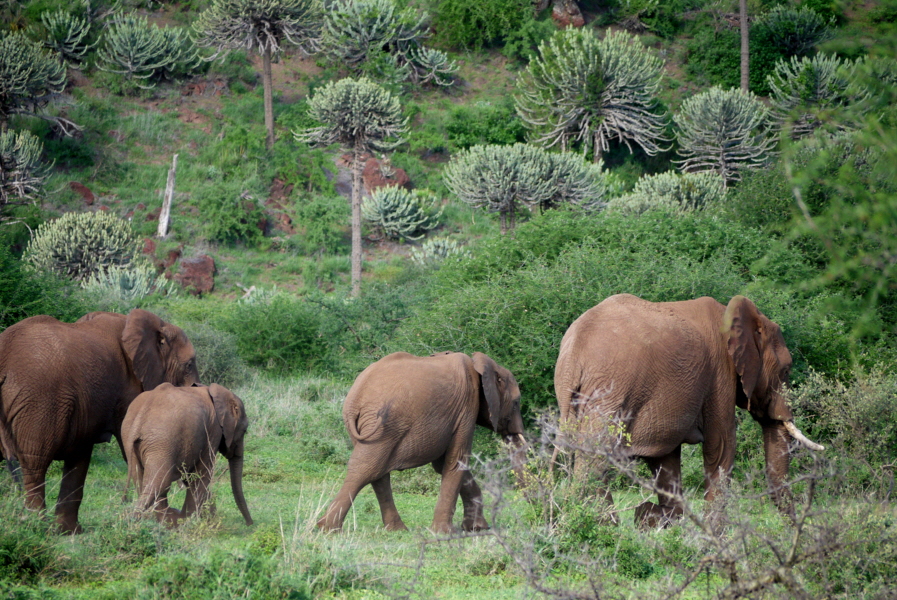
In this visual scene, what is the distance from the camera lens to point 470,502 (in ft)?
29.9

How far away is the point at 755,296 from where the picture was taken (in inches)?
506

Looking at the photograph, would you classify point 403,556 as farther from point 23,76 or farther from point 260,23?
point 260,23

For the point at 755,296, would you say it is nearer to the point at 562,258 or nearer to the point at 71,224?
the point at 562,258

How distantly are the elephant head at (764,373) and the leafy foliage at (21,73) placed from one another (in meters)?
34.2

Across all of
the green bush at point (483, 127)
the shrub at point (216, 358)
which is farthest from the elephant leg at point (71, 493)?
the green bush at point (483, 127)

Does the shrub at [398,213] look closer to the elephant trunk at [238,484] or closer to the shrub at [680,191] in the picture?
the shrub at [680,191]

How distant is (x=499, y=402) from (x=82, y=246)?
80.7ft

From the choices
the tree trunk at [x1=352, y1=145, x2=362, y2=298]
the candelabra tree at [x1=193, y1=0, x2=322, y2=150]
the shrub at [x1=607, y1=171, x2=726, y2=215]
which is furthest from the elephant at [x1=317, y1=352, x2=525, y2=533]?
the candelabra tree at [x1=193, y1=0, x2=322, y2=150]

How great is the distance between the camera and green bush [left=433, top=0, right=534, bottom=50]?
51438mm

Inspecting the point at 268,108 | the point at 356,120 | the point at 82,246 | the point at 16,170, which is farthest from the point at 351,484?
the point at 268,108

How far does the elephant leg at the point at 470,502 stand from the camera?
8819 mm

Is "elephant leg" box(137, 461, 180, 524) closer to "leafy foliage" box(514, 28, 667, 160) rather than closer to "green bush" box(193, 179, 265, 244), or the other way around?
"green bush" box(193, 179, 265, 244)

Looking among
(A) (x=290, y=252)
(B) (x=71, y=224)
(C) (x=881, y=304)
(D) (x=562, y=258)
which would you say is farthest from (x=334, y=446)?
(A) (x=290, y=252)

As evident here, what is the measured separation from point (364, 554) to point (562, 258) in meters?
7.23
